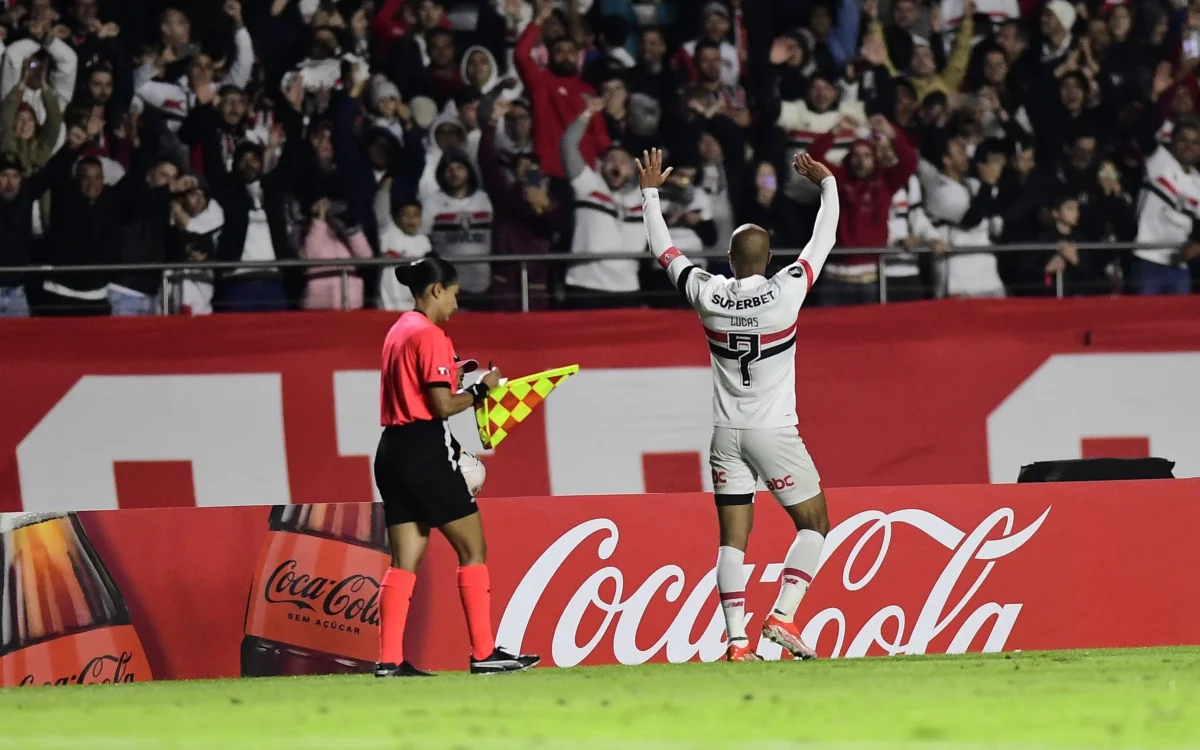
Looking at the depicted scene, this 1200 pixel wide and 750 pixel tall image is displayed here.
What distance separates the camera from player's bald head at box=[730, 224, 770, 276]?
8273 mm

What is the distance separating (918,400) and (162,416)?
4.98m

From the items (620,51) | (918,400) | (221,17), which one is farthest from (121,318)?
(918,400)

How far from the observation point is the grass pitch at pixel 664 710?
4.94 meters

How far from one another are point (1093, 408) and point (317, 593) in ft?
18.4

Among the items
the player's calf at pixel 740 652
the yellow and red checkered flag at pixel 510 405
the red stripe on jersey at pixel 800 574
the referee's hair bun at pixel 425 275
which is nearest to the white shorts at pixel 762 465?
the red stripe on jersey at pixel 800 574

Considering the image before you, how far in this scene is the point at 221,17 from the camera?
13328 millimetres

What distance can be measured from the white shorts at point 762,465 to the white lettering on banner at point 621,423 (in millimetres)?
3741

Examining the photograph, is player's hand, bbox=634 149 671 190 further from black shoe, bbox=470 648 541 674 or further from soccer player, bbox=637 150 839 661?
black shoe, bbox=470 648 541 674

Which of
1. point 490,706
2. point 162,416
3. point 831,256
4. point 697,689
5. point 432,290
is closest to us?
point 490,706

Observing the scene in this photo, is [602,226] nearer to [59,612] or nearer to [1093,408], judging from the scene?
[1093,408]

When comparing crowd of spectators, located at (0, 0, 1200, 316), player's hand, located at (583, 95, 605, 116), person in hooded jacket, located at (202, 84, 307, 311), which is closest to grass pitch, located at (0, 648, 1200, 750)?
person in hooded jacket, located at (202, 84, 307, 311)

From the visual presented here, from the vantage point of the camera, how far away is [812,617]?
31.8 feet

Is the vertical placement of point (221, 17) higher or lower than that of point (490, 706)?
higher

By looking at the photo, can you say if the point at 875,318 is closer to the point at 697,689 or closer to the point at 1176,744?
the point at 697,689
